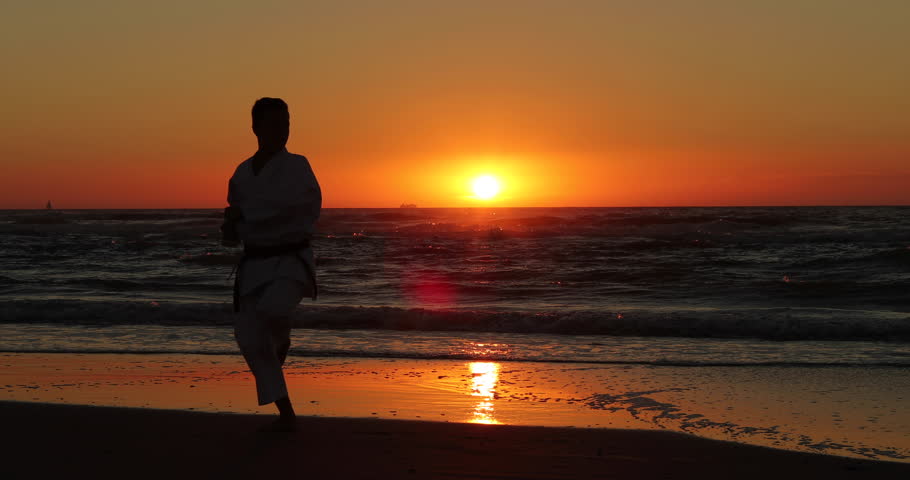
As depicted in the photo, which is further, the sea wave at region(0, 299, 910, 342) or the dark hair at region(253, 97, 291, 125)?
the sea wave at region(0, 299, 910, 342)

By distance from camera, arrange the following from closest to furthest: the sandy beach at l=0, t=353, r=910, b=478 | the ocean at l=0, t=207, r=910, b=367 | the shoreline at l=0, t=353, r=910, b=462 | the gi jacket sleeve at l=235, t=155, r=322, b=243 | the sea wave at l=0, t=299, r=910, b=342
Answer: the sandy beach at l=0, t=353, r=910, b=478 < the gi jacket sleeve at l=235, t=155, r=322, b=243 < the shoreline at l=0, t=353, r=910, b=462 < the ocean at l=0, t=207, r=910, b=367 < the sea wave at l=0, t=299, r=910, b=342

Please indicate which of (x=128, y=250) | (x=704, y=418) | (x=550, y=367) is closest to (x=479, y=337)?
(x=550, y=367)

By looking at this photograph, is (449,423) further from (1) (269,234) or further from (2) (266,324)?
(1) (269,234)

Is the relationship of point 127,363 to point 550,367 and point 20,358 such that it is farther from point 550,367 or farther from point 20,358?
point 550,367

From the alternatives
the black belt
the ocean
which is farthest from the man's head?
the ocean

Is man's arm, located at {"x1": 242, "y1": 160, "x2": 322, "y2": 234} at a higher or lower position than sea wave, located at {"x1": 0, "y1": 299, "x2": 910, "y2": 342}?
higher

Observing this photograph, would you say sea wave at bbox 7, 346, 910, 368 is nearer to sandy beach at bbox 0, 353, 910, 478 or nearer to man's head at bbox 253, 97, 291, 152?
sandy beach at bbox 0, 353, 910, 478

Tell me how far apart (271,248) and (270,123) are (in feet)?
2.15

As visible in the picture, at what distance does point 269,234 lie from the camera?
421cm

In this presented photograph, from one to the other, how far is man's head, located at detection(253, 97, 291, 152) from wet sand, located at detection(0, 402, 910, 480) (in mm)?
1575

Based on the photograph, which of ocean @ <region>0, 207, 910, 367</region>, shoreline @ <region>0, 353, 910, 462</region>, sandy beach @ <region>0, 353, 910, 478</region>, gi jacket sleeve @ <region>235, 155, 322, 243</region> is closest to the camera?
sandy beach @ <region>0, 353, 910, 478</region>

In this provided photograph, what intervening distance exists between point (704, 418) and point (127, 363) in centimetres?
516

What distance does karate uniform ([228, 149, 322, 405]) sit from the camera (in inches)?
164

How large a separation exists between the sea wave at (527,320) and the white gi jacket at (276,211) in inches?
262
